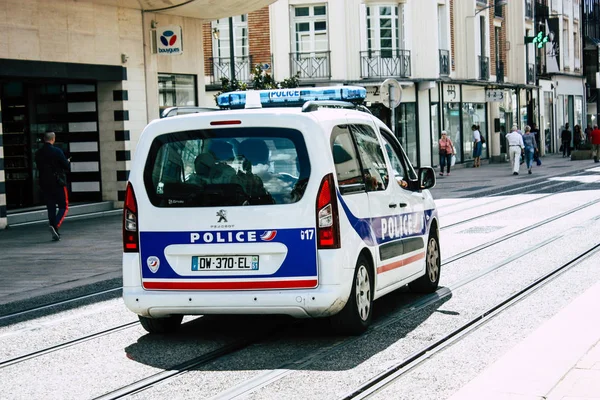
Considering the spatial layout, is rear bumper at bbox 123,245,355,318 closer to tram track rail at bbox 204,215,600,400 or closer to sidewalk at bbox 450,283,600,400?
tram track rail at bbox 204,215,600,400

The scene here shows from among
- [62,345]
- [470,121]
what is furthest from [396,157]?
[470,121]

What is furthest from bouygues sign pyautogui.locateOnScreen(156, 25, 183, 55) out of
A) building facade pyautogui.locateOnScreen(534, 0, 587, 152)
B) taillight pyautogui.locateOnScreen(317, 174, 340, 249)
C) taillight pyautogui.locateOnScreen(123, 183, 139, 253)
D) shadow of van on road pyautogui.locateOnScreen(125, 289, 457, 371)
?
building facade pyautogui.locateOnScreen(534, 0, 587, 152)

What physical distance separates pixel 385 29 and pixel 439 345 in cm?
3707

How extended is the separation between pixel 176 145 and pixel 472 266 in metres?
5.50

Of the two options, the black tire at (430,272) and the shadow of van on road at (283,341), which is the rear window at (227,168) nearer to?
the shadow of van on road at (283,341)

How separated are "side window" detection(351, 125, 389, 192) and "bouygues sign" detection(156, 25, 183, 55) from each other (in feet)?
55.0

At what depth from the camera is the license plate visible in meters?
8.32

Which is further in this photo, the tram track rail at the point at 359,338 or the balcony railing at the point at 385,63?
the balcony railing at the point at 385,63

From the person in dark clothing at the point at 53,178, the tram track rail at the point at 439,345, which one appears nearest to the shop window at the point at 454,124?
the person in dark clothing at the point at 53,178

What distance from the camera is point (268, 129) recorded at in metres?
8.44

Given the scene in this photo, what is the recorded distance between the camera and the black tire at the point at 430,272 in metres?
10.7

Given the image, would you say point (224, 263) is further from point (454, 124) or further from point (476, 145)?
point (454, 124)

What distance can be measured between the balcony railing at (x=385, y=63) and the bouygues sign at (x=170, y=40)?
1862 centimetres

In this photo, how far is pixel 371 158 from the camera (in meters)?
9.41
